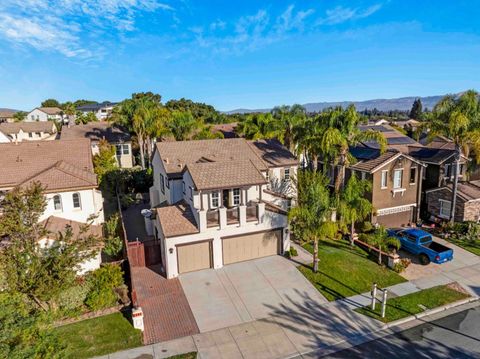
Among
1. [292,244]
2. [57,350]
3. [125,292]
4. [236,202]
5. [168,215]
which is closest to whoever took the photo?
[57,350]

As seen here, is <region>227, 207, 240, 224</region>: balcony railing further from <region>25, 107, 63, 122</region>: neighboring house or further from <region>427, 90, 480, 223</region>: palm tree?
<region>25, 107, 63, 122</region>: neighboring house

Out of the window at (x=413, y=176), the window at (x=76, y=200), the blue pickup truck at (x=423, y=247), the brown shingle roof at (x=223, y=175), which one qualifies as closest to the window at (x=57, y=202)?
the window at (x=76, y=200)

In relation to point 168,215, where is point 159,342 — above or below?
below

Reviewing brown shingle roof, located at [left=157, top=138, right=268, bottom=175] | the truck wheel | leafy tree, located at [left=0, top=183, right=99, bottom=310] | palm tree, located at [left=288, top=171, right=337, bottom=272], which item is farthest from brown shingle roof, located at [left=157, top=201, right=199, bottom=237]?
the truck wheel

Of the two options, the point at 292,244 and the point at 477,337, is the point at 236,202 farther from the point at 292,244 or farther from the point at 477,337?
the point at 477,337

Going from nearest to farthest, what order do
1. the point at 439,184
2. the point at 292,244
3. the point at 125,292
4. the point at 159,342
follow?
the point at 159,342 < the point at 125,292 < the point at 292,244 < the point at 439,184

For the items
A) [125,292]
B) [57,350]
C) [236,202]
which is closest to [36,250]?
[125,292]

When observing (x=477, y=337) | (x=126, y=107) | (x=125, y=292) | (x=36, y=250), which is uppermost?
(x=126, y=107)
